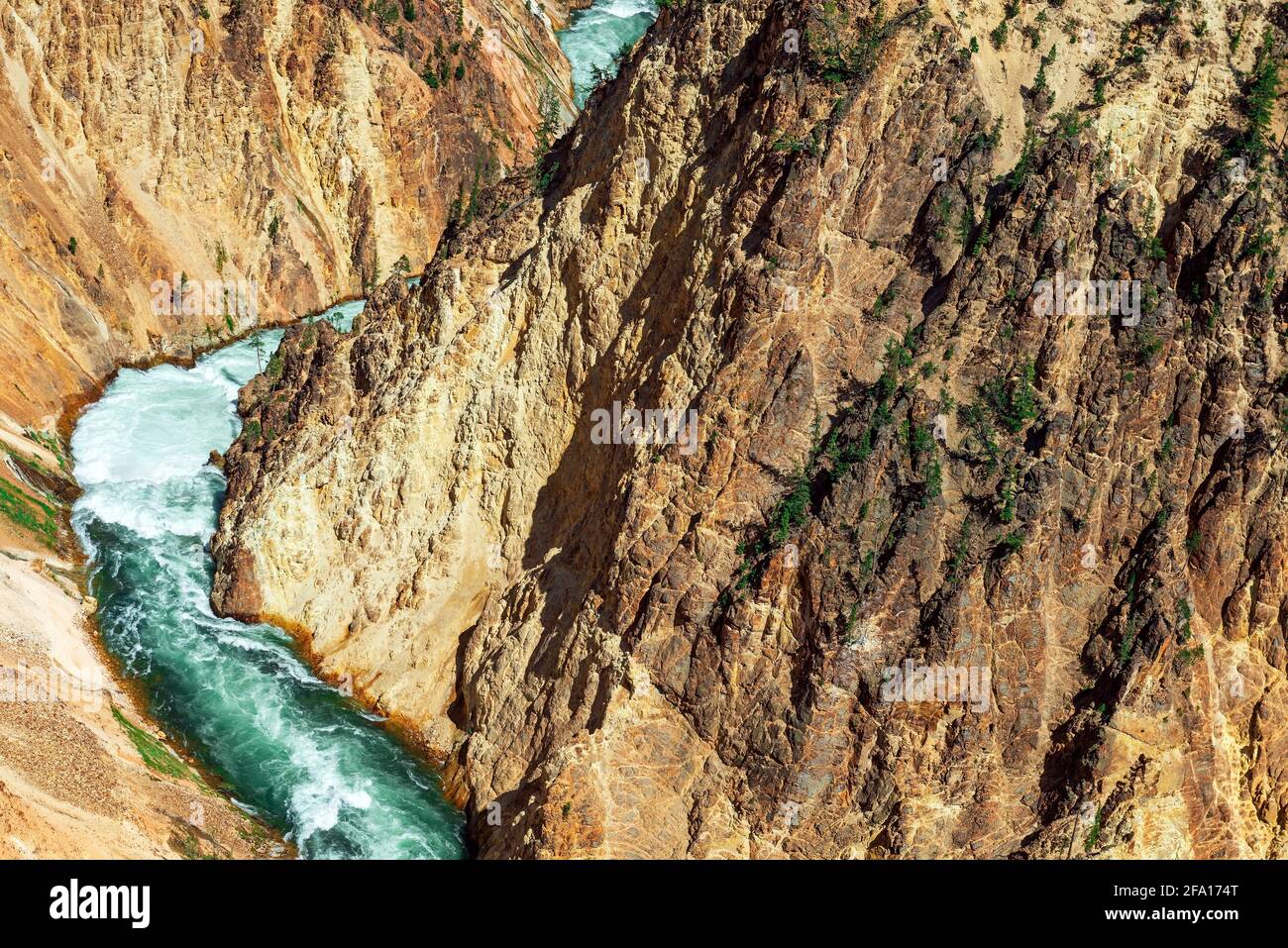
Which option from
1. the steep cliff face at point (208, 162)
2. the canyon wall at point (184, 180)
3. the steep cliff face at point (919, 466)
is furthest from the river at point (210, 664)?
the steep cliff face at point (208, 162)

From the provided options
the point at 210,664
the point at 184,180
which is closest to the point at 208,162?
the point at 184,180

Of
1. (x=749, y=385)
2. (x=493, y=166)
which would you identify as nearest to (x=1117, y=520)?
(x=749, y=385)

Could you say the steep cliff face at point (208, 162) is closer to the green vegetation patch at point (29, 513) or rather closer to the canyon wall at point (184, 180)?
the canyon wall at point (184, 180)

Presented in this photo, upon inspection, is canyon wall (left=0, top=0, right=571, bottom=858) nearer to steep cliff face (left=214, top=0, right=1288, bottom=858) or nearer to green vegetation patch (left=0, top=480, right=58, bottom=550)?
green vegetation patch (left=0, top=480, right=58, bottom=550)

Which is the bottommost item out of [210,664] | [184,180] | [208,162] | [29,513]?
[210,664]

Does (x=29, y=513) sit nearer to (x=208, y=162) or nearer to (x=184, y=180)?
(x=184, y=180)

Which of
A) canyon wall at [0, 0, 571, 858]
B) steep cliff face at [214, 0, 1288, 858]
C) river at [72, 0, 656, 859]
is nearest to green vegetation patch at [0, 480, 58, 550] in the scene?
canyon wall at [0, 0, 571, 858]

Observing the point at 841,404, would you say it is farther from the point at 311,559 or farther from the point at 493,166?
the point at 493,166
